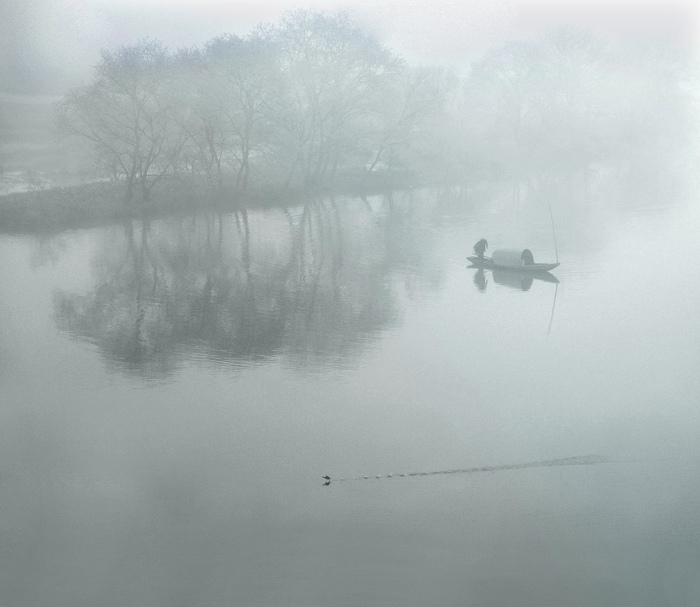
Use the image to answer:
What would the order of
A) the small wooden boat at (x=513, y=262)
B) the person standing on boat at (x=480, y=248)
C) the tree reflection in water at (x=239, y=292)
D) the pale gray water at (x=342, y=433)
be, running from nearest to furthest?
the pale gray water at (x=342, y=433) < the tree reflection in water at (x=239, y=292) < the small wooden boat at (x=513, y=262) < the person standing on boat at (x=480, y=248)

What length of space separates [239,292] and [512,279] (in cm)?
425

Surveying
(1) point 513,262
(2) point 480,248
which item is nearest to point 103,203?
(2) point 480,248

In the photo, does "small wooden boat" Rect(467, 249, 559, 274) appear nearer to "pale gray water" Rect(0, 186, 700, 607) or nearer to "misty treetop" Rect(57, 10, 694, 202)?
"pale gray water" Rect(0, 186, 700, 607)

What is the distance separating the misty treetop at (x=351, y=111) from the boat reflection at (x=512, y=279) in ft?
28.7

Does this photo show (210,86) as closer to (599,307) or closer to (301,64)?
(301,64)

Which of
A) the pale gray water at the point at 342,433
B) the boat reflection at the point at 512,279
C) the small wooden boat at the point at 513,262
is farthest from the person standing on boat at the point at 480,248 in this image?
the pale gray water at the point at 342,433

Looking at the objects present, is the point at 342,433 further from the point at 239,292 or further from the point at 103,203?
the point at 103,203

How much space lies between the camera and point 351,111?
2527 cm

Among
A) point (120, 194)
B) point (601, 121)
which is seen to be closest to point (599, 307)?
point (120, 194)

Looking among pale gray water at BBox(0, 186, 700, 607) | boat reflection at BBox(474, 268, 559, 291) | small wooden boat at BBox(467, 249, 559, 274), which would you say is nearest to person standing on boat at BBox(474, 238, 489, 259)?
small wooden boat at BBox(467, 249, 559, 274)

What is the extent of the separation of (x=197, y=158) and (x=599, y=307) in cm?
1263

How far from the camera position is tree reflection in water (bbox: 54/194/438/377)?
1020cm

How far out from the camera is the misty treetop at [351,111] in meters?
20.6

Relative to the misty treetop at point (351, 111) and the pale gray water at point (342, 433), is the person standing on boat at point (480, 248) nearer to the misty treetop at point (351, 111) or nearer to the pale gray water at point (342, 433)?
the pale gray water at point (342, 433)
